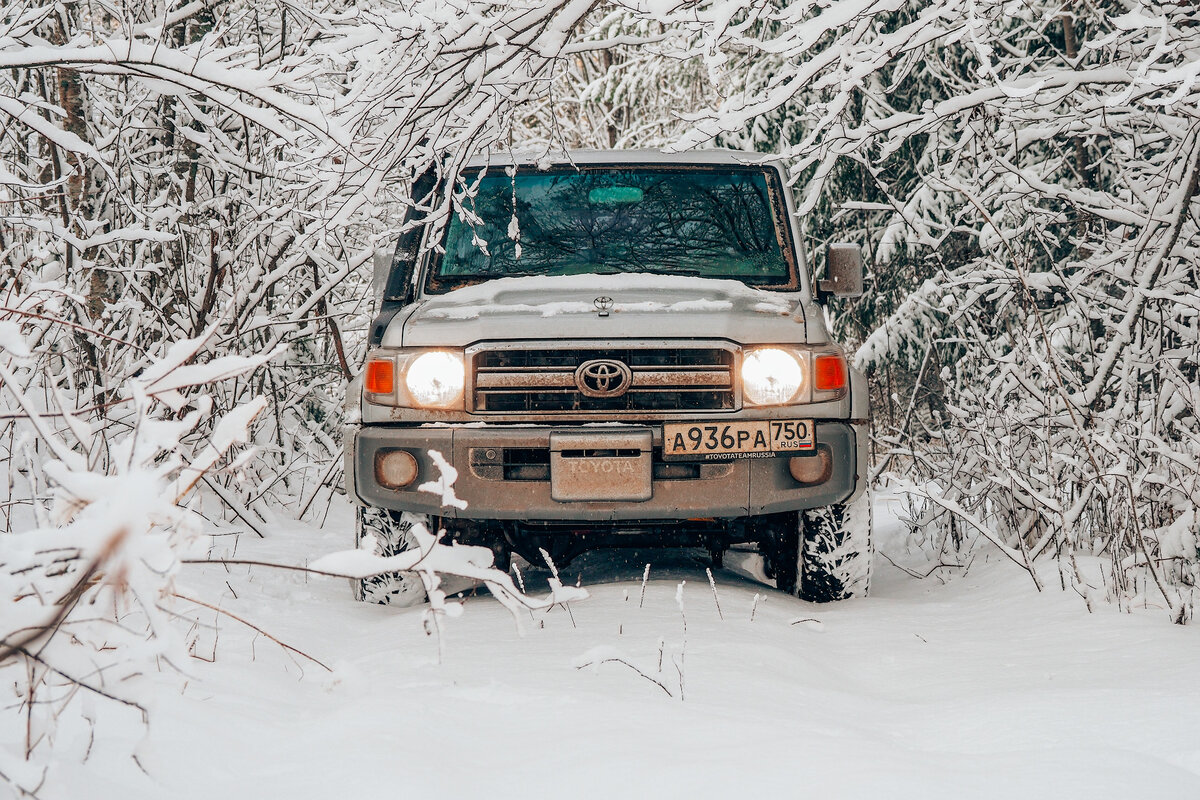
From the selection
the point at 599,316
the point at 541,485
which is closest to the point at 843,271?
the point at 599,316

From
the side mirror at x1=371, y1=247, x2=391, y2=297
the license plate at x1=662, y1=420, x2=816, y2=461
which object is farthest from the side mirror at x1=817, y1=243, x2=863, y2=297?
the side mirror at x1=371, y1=247, x2=391, y2=297

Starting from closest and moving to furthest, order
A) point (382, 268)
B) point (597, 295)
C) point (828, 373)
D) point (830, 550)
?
point (828, 373) < point (597, 295) < point (830, 550) < point (382, 268)

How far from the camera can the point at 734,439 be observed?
13.5 ft

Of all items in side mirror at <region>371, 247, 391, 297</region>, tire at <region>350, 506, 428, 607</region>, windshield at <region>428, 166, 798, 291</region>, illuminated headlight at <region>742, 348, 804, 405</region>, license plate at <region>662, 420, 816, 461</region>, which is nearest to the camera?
license plate at <region>662, 420, 816, 461</region>

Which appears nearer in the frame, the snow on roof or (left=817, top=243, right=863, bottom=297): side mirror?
(left=817, top=243, right=863, bottom=297): side mirror

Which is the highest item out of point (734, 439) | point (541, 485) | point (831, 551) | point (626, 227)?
point (626, 227)

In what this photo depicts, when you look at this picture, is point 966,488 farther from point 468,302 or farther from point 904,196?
point 904,196

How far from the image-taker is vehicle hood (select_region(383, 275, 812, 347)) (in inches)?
162

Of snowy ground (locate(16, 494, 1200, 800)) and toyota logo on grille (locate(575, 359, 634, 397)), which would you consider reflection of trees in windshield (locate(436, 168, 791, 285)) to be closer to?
toyota logo on grille (locate(575, 359, 634, 397))

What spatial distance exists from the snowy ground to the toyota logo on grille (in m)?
0.76

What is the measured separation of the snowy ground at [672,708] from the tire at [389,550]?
0.52 ft

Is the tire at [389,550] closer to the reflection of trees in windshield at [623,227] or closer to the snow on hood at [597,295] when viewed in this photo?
→ the snow on hood at [597,295]

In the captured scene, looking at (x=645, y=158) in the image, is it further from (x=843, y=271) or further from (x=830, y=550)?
(x=830, y=550)

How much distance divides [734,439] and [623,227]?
4.29 ft
